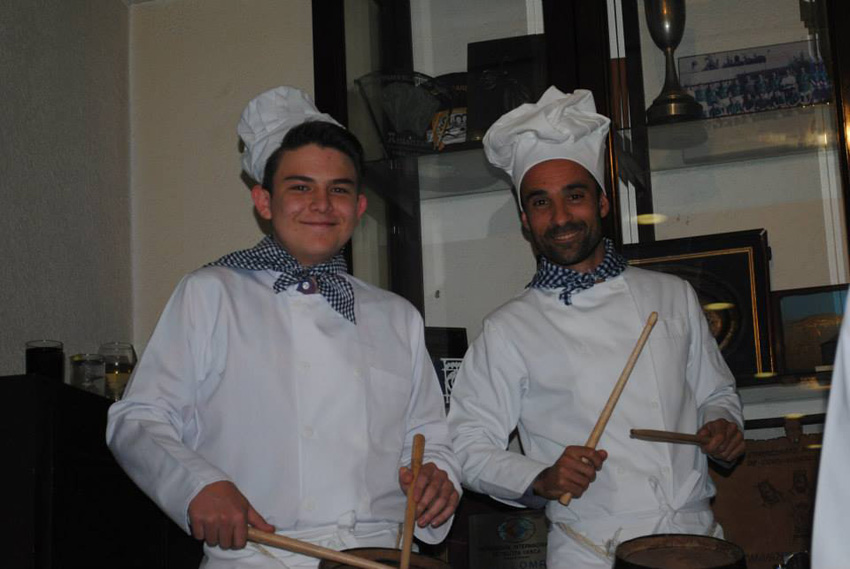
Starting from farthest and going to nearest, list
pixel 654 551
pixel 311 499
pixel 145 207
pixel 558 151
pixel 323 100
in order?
pixel 145 207 → pixel 323 100 → pixel 558 151 → pixel 311 499 → pixel 654 551

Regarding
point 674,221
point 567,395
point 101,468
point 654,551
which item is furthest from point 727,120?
point 101,468

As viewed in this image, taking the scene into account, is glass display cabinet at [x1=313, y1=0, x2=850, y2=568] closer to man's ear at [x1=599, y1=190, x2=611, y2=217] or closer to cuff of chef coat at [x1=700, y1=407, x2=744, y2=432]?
man's ear at [x1=599, y1=190, x2=611, y2=217]

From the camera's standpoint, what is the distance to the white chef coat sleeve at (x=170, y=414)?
87.3 inches

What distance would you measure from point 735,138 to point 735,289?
0.39 metres

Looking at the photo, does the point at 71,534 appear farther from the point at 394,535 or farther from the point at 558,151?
the point at 558,151

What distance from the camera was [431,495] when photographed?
2.29 m

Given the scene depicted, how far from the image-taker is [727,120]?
2.91 m

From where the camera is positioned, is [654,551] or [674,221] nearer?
[654,551]

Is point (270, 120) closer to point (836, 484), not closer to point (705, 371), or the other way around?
point (705, 371)

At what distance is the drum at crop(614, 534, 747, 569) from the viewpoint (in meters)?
1.90

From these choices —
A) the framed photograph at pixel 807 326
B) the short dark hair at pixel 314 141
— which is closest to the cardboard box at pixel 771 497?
the framed photograph at pixel 807 326

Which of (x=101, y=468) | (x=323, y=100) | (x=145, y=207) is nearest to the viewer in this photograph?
(x=101, y=468)

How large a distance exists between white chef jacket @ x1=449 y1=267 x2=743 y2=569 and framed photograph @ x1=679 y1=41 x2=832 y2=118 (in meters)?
0.49

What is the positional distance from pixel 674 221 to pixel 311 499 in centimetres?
117
